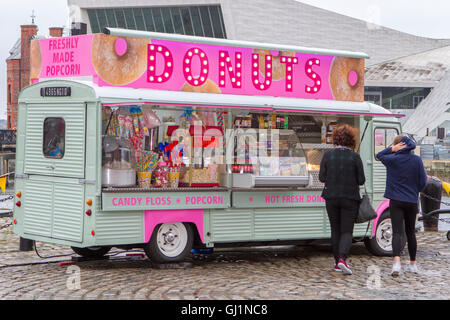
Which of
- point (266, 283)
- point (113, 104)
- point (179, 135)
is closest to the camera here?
point (266, 283)

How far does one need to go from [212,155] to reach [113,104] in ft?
5.77

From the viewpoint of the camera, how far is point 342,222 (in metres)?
9.53

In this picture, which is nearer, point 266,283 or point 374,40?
point 266,283

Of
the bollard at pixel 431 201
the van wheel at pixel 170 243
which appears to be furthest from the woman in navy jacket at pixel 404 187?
the bollard at pixel 431 201

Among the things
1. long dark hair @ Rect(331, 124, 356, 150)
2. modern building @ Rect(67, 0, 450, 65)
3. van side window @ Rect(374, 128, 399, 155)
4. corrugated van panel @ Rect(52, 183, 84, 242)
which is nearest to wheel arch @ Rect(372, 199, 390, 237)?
van side window @ Rect(374, 128, 399, 155)

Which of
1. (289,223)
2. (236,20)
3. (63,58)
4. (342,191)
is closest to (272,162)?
(289,223)

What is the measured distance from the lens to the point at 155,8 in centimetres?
6794

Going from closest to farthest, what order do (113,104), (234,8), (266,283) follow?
(266,283) < (113,104) < (234,8)

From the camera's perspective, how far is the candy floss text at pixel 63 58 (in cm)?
996

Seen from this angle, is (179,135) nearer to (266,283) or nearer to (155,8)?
(266,283)

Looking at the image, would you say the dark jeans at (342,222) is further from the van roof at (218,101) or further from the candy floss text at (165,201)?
the van roof at (218,101)

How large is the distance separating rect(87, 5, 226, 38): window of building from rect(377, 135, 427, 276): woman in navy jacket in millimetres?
57588

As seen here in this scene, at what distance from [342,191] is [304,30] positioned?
69.4 m
